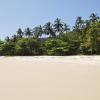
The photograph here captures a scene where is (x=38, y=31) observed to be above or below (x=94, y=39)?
above

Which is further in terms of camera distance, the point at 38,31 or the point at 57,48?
the point at 38,31

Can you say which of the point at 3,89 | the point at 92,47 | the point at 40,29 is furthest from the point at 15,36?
the point at 3,89

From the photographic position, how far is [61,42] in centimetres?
5191

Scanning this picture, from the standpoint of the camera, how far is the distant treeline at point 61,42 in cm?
4416

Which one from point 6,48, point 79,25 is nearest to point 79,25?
point 79,25

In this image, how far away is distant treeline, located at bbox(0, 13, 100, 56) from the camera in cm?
4416

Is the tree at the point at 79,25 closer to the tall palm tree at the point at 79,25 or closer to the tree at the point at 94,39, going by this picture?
the tall palm tree at the point at 79,25

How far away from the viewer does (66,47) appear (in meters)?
49.3

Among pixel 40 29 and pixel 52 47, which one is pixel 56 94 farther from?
pixel 40 29

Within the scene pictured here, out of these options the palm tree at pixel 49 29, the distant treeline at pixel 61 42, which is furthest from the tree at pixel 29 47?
the palm tree at pixel 49 29

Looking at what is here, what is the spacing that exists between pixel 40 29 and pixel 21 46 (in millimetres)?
12392

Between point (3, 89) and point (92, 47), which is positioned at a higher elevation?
point (92, 47)

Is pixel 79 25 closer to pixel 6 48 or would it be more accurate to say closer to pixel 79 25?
pixel 79 25

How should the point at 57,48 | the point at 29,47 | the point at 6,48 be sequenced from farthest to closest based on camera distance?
1. the point at 6,48
2. the point at 29,47
3. the point at 57,48
